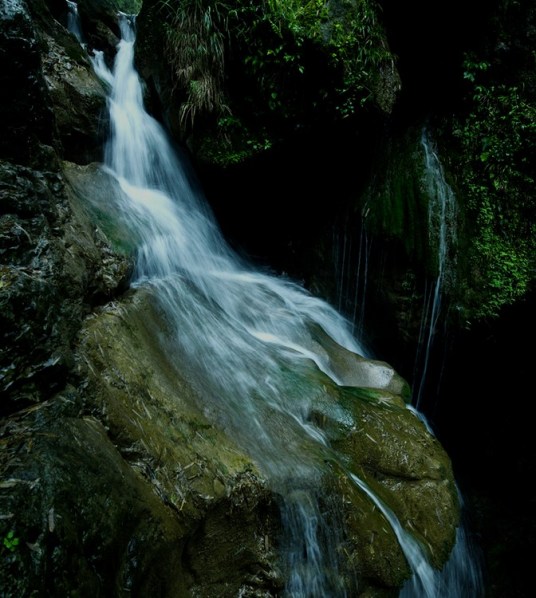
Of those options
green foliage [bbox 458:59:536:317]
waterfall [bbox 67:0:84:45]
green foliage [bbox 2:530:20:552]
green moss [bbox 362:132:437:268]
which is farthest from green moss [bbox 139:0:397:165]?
green foliage [bbox 2:530:20:552]

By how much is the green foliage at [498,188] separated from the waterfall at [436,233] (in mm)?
238

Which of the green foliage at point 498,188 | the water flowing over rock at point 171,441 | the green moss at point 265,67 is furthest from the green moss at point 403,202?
the water flowing over rock at point 171,441

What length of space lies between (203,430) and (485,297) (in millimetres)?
4137

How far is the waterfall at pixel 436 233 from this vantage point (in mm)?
5559

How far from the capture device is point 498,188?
5.38 meters

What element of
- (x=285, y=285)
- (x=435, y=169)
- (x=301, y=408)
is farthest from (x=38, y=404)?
(x=435, y=169)

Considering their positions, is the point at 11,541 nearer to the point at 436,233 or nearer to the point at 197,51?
the point at 436,233

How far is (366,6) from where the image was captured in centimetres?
526

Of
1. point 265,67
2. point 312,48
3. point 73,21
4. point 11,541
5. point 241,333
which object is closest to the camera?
point 11,541

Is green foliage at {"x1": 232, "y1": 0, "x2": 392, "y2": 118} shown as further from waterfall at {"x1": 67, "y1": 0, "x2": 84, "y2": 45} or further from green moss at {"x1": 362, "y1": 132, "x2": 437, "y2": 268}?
waterfall at {"x1": 67, "y1": 0, "x2": 84, "y2": 45}

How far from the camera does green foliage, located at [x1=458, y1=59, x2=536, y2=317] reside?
5.21 metres

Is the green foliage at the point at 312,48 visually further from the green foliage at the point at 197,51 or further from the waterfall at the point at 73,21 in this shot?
the waterfall at the point at 73,21

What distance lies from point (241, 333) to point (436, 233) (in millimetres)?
3144

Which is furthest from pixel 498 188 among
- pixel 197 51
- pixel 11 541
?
pixel 11 541
